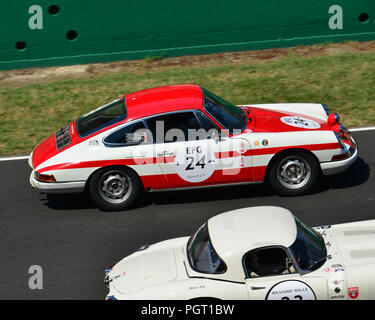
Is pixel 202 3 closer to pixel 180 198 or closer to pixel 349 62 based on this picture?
pixel 349 62

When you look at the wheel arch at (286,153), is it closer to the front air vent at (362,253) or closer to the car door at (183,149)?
the car door at (183,149)

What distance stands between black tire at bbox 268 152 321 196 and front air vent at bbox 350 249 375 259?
262 cm

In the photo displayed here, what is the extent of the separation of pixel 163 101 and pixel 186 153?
3.22 ft

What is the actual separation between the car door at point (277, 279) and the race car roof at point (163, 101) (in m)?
3.26

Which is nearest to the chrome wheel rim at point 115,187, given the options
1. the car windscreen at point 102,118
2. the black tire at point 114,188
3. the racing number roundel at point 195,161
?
the black tire at point 114,188

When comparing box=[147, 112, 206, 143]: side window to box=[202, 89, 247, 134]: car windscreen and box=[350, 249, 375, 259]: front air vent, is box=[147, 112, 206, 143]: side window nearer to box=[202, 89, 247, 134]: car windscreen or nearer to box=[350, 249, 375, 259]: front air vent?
box=[202, 89, 247, 134]: car windscreen

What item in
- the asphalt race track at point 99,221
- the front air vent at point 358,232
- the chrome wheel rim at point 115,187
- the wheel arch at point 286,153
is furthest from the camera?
the chrome wheel rim at point 115,187

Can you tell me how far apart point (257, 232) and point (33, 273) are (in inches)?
129

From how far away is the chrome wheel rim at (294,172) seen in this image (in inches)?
356

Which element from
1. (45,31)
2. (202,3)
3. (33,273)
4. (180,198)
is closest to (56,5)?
(45,31)

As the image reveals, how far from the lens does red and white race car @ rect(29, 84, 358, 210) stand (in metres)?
8.88

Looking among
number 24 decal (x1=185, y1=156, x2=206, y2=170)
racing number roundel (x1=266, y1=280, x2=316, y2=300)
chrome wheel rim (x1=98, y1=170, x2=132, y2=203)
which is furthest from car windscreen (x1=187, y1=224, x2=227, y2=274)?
chrome wheel rim (x1=98, y1=170, x2=132, y2=203)

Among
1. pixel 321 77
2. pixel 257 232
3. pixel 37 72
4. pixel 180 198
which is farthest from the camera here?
pixel 37 72
